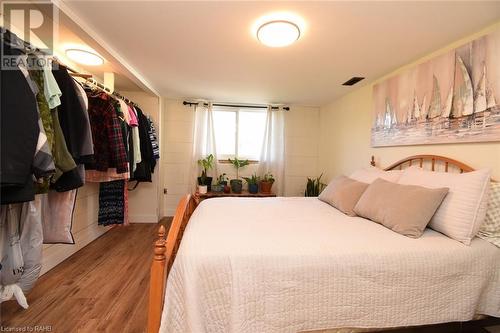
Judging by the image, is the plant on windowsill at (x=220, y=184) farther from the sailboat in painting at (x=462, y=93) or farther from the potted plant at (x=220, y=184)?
the sailboat in painting at (x=462, y=93)

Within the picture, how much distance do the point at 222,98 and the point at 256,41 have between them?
1.89 meters

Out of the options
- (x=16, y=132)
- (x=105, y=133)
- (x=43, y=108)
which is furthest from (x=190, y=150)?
(x=16, y=132)

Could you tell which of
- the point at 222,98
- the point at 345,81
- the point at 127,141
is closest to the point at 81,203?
the point at 127,141

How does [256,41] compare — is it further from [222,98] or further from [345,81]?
[222,98]

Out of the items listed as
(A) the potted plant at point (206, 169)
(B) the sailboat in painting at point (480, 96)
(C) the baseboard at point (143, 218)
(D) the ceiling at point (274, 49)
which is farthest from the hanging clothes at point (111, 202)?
(B) the sailboat in painting at point (480, 96)

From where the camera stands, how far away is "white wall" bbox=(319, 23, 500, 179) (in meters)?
1.62

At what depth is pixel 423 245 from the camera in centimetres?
123

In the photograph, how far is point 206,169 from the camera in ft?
12.5

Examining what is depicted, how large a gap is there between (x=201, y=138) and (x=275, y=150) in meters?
1.31

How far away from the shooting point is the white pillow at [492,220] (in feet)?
4.35

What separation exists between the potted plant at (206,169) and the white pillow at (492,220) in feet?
10.5

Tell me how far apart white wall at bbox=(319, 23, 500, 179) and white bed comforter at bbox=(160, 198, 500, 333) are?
702 mm

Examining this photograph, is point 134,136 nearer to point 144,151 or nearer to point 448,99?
point 144,151

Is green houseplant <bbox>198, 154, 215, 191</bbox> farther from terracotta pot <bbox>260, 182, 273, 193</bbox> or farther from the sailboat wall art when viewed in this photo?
the sailboat wall art
